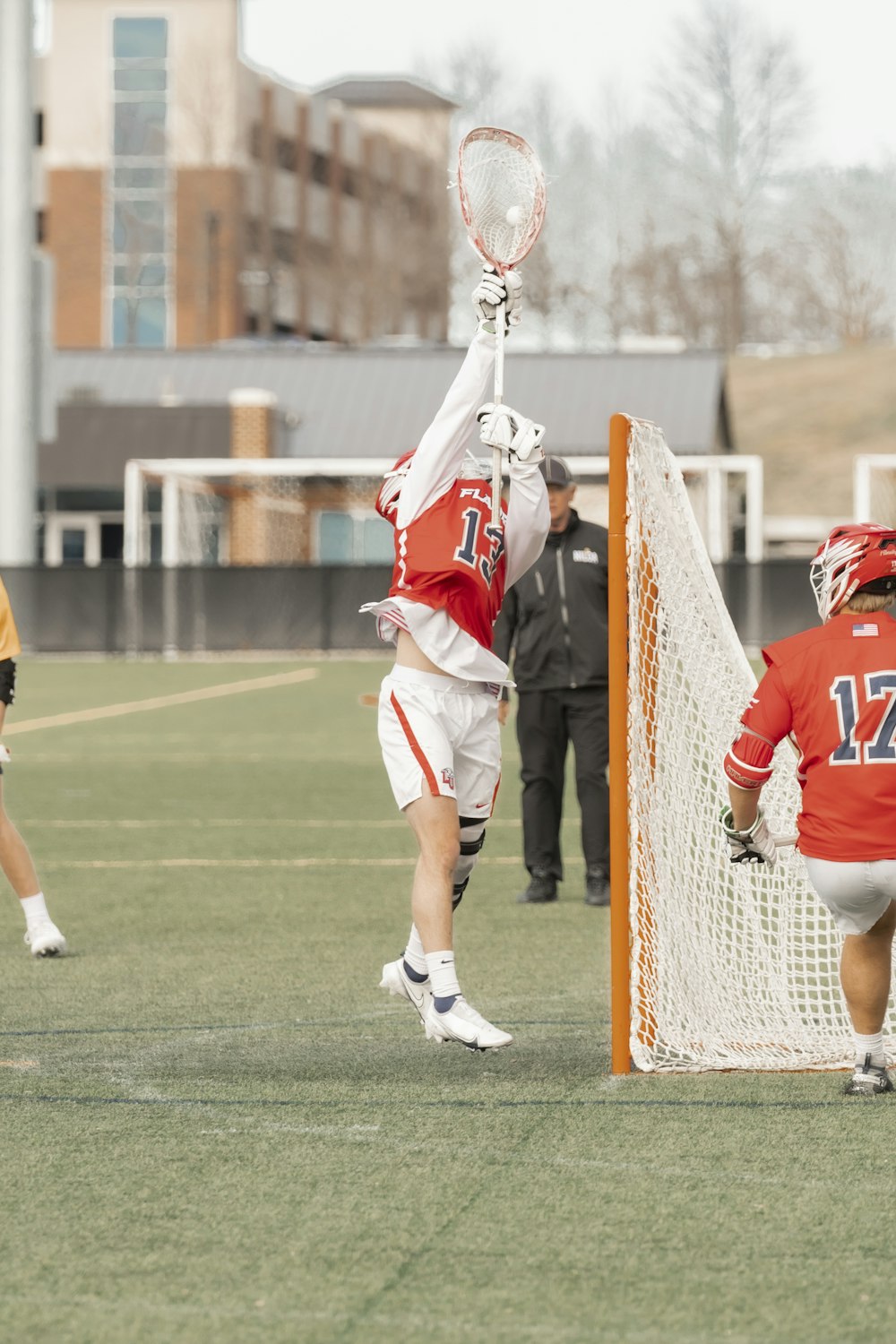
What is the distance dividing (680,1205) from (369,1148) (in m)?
0.85

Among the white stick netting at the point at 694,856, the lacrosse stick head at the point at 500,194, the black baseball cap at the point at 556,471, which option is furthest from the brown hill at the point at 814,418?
the lacrosse stick head at the point at 500,194

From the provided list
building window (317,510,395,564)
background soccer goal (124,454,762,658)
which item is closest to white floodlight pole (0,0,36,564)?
background soccer goal (124,454,762,658)

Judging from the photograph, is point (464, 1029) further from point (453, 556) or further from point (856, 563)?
point (856, 563)

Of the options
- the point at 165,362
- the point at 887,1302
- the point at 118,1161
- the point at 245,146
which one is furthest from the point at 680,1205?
the point at 245,146

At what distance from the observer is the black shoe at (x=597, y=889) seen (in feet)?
30.5

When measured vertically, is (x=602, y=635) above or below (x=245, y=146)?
below

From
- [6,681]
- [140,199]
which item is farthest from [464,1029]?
[140,199]

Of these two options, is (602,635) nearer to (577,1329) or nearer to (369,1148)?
(369,1148)

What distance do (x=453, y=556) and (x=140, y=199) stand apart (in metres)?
64.3

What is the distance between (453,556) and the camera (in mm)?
5703

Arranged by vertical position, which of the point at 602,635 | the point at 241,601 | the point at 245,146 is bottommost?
the point at 241,601

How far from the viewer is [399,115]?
3194 inches

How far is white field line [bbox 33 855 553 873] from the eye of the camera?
10.6 meters

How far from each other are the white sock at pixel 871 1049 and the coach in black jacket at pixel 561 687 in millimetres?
3935
